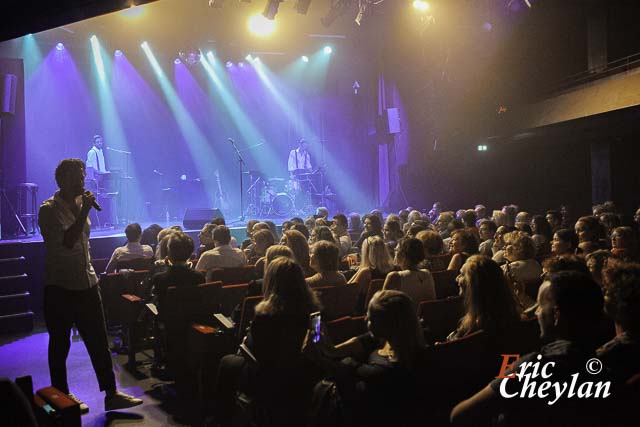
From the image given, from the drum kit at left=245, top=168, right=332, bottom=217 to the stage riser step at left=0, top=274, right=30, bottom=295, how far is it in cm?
839

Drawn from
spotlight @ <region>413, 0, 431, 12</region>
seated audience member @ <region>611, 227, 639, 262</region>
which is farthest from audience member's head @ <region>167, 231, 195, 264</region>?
spotlight @ <region>413, 0, 431, 12</region>

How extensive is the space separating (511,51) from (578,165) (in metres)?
3.53

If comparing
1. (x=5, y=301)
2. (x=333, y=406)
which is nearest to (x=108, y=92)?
(x=5, y=301)

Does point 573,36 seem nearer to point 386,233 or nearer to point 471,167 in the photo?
point 471,167

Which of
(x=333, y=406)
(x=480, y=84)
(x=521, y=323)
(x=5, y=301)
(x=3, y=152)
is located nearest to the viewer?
(x=333, y=406)

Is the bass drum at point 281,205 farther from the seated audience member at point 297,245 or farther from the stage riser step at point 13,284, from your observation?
the seated audience member at point 297,245

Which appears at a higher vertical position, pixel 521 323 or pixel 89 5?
pixel 89 5

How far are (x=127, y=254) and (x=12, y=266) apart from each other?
199 centimetres

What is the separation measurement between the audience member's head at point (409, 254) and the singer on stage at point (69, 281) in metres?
2.19

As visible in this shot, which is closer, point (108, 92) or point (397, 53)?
point (397, 53)

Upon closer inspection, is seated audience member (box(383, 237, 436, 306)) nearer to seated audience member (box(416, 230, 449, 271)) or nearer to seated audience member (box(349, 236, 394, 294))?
seated audience member (box(349, 236, 394, 294))

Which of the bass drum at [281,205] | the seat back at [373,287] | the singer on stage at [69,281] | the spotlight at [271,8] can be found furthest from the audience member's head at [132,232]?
the bass drum at [281,205]

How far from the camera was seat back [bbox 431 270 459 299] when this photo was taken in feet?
14.1

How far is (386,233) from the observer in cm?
664
